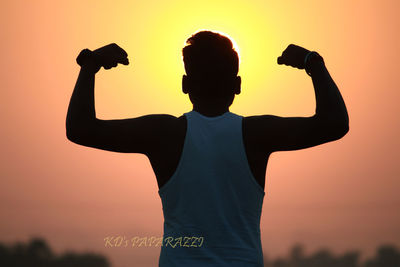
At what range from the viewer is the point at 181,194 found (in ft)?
10.4

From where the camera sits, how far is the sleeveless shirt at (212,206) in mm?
3113

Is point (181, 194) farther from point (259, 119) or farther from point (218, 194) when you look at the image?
point (259, 119)

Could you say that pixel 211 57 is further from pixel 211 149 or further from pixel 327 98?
pixel 327 98

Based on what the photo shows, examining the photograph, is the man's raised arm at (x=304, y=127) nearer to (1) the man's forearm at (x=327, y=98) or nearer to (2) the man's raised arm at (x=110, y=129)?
(1) the man's forearm at (x=327, y=98)

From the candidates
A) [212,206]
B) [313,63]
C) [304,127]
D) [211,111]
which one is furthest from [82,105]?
[313,63]

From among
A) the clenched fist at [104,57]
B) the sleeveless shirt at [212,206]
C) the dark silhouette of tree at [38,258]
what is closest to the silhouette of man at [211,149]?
the sleeveless shirt at [212,206]

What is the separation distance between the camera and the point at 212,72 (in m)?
3.39

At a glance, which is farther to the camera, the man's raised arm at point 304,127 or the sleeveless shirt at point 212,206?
the man's raised arm at point 304,127

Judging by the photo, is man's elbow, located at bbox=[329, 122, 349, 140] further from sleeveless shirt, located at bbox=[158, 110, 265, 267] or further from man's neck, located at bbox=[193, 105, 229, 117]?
man's neck, located at bbox=[193, 105, 229, 117]

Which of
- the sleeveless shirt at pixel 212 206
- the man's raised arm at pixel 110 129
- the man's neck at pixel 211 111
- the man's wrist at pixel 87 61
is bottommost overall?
the sleeveless shirt at pixel 212 206

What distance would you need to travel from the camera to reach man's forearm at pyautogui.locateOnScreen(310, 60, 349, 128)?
10.6 ft

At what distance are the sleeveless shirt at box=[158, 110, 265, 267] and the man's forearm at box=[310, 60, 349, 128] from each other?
50cm

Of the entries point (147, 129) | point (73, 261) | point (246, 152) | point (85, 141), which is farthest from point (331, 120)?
point (73, 261)

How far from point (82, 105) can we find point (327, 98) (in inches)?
54.7
